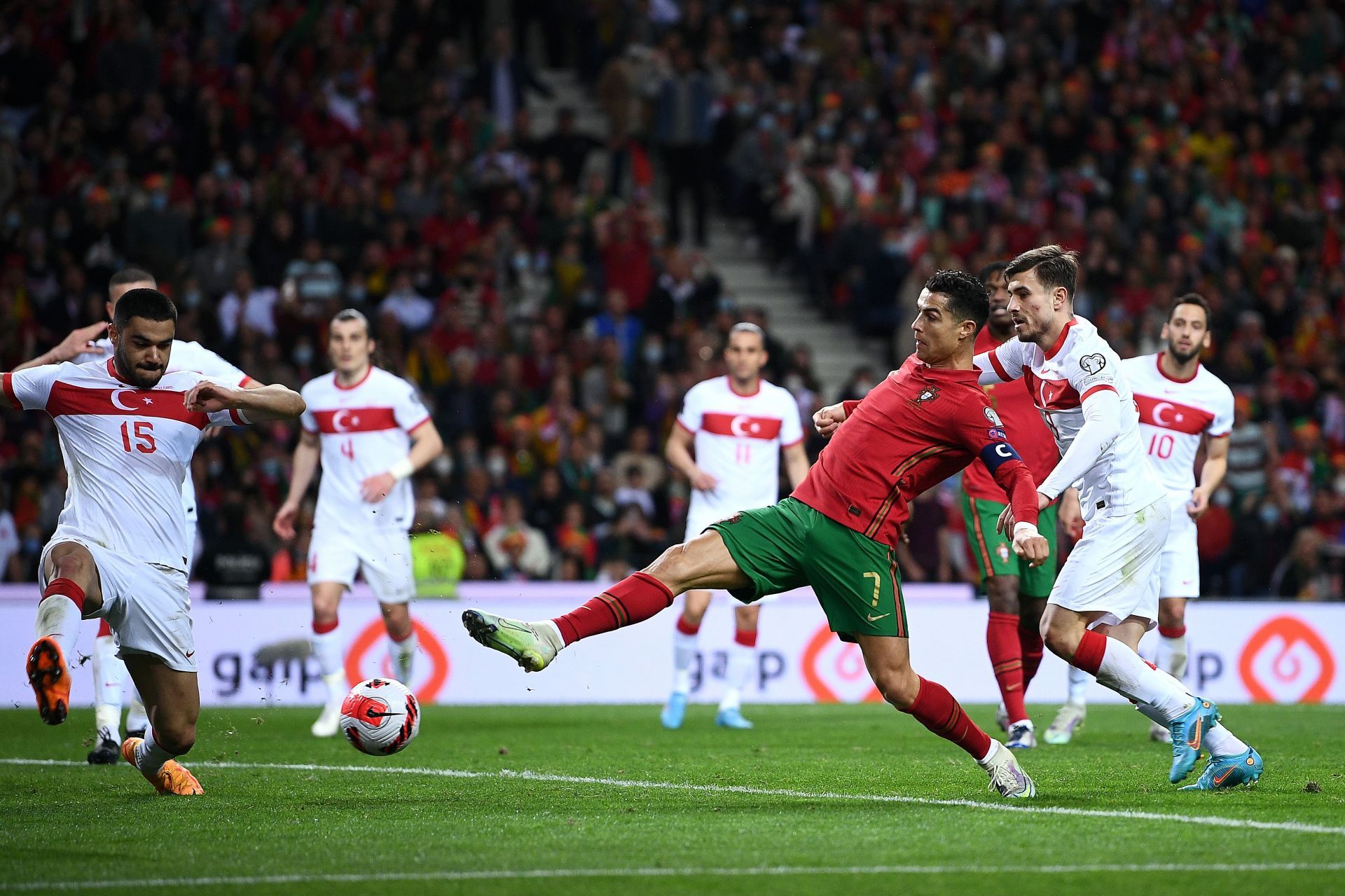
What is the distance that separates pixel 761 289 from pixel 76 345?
15981mm

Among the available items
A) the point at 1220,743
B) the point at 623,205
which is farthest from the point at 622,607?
the point at 623,205

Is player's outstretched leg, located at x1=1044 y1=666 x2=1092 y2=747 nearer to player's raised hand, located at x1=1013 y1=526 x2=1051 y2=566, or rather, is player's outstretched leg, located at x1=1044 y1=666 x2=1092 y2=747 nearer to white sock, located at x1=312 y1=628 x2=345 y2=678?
player's raised hand, located at x1=1013 y1=526 x2=1051 y2=566

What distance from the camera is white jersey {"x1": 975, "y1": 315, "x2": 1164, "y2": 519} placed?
8055 millimetres

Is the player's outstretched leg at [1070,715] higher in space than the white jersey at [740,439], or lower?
lower

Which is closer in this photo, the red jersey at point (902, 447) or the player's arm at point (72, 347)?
the red jersey at point (902, 447)

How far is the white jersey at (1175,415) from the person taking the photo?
10984mm

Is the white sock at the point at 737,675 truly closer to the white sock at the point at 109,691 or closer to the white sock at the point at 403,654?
the white sock at the point at 403,654

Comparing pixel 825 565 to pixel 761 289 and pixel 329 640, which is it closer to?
pixel 329 640

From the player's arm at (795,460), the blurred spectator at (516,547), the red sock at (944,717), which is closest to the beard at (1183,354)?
the player's arm at (795,460)

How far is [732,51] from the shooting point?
24.8 meters

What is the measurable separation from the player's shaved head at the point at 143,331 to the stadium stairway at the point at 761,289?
14.6 meters

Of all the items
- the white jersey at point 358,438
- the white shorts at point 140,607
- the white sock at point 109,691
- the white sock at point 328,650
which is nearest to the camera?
the white shorts at point 140,607

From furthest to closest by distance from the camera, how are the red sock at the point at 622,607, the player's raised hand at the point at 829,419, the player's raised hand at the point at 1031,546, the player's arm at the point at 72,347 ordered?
the player's arm at the point at 72,347 → the player's raised hand at the point at 829,419 → the red sock at the point at 622,607 → the player's raised hand at the point at 1031,546

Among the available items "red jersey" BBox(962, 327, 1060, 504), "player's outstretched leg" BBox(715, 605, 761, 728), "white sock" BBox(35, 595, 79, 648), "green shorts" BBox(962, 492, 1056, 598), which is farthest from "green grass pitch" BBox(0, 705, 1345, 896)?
"red jersey" BBox(962, 327, 1060, 504)
